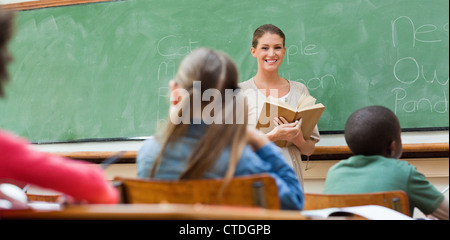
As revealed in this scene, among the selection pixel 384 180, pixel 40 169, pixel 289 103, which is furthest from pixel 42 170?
pixel 289 103

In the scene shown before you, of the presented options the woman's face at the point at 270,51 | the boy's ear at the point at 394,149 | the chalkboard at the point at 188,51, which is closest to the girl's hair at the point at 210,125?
the boy's ear at the point at 394,149

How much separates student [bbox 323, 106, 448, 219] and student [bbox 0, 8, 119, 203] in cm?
102

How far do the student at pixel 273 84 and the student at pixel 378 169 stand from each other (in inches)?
35.8

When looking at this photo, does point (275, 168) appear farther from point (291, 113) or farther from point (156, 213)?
point (291, 113)

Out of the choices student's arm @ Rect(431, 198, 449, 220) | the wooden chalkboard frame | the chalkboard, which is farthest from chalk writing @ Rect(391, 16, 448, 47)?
the wooden chalkboard frame

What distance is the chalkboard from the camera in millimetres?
3066

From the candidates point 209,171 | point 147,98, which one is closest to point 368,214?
point 209,171

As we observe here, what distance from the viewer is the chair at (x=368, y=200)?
1.55 m

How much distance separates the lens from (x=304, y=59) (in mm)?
3270

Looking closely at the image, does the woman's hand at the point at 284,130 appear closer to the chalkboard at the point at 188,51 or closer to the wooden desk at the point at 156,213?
the chalkboard at the point at 188,51

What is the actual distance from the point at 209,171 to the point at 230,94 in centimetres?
26

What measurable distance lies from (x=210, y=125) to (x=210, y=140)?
2.2 inches

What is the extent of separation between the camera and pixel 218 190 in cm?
122
